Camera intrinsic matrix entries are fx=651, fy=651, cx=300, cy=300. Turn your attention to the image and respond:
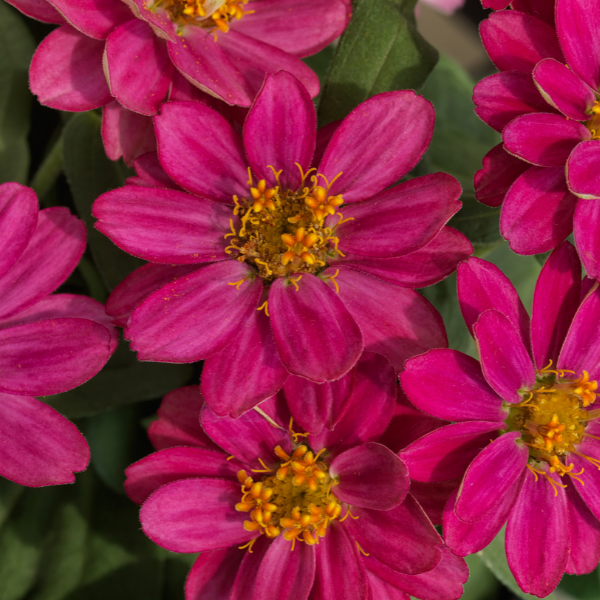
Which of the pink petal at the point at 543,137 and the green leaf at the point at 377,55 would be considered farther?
the green leaf at the point at 377,55

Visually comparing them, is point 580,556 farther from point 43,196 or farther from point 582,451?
point 43,196

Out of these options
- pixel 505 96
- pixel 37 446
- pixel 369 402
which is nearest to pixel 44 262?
pixel 37 446

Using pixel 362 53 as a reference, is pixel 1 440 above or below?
below

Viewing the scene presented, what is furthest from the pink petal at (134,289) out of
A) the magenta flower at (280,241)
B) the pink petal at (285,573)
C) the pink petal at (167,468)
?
the pink petal at (285,573)

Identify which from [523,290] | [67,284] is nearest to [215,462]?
[67,284]

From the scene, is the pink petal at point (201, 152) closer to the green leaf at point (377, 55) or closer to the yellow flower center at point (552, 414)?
the green leaf at point (377, 55)

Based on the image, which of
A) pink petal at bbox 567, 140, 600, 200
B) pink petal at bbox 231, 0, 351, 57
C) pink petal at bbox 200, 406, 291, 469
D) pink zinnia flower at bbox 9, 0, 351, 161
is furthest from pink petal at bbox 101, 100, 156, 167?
pink petal at bbox 567, 140, 600, 200

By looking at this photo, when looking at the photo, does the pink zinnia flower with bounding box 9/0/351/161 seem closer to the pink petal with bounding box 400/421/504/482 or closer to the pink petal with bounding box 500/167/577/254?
the pink petal with bounding box 500/167/577/254
